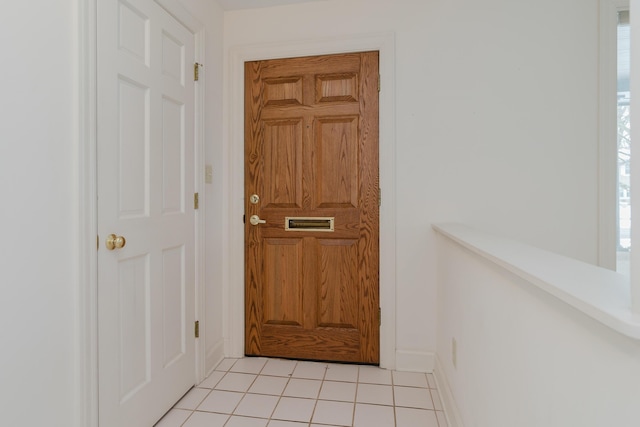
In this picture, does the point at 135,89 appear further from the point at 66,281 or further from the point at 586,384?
the point at 586,384

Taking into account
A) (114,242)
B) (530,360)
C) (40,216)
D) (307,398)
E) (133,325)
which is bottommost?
(307,398)

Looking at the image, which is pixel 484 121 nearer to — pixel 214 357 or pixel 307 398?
pixel 307 398

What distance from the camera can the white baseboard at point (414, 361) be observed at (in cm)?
221

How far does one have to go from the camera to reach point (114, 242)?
1438 mm

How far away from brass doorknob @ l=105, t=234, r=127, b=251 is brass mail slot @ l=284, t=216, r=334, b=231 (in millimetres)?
1102

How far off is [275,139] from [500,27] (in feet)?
5.15

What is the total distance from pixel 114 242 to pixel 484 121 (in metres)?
2.12

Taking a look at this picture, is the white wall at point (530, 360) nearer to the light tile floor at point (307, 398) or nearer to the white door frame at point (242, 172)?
the light tile floor at point (307, 398)

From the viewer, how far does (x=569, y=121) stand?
2045 millimetres

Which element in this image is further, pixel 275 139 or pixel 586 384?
pixel 275 139

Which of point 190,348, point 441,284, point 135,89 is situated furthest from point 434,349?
point 135,89

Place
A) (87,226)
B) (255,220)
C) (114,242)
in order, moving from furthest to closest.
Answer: (255,220) < (114,242) < (87,226)

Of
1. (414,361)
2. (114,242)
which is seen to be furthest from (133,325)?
(414,361)

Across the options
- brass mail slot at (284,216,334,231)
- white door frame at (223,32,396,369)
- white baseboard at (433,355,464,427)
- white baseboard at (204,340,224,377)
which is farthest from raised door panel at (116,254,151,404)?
white baseboard at (433,355,464,427)
